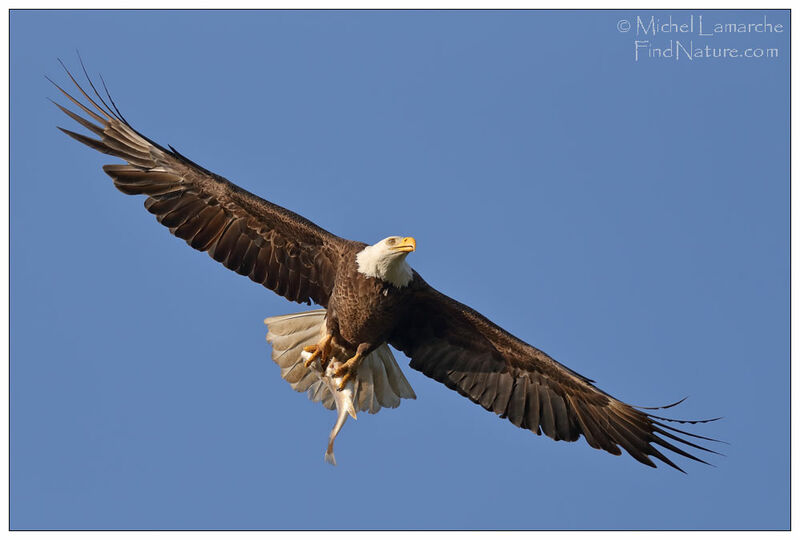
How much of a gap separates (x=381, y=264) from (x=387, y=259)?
7 cm

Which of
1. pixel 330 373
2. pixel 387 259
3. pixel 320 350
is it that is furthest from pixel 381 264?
pixel 330 373

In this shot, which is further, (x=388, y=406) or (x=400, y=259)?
(x=388, y=406)

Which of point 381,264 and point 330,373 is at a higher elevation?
point 381,264

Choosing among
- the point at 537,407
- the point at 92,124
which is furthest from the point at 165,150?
the point at 537,407

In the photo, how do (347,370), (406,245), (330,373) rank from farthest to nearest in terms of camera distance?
(330,373) → (347,370) → (406,245)

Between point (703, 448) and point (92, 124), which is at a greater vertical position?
point (703, 448)

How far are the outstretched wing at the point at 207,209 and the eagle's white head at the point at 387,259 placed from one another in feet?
1.29

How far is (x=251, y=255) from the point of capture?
1212cm

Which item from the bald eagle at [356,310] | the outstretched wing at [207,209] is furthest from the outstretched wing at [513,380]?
the outstretched wing at [207,209]

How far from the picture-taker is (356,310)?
11711 millimetres

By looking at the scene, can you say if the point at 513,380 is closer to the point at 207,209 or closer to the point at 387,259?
the point at 387,259

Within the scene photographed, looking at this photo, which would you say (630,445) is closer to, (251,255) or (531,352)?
(531,352)

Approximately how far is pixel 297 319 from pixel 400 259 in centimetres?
144

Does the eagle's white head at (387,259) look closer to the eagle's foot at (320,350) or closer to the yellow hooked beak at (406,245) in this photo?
the yellow hooked beak at (406,245)
